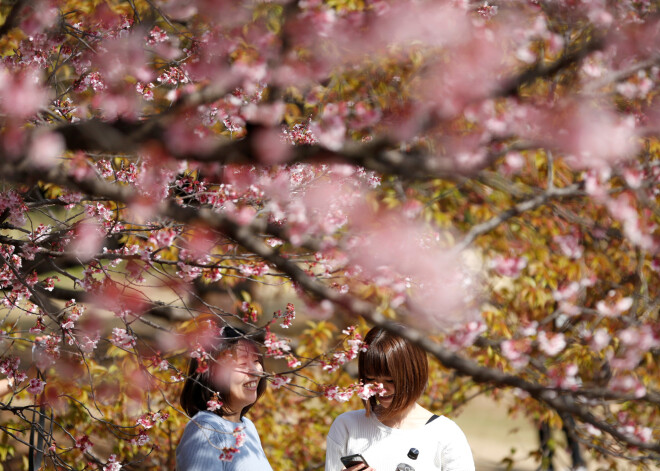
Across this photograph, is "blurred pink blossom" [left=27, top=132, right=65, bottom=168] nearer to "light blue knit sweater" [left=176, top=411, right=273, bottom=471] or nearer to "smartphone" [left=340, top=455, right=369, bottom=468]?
"light blue knit sweater" [left=176, top=411, right=273, bottom=471]

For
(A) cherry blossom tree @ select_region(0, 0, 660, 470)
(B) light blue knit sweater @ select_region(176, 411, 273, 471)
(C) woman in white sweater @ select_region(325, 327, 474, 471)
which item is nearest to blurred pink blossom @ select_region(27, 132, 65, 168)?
(A) cherry blossom tree @ select_region(0, 0, 660, 470)

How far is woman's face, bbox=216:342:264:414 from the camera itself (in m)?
2.79

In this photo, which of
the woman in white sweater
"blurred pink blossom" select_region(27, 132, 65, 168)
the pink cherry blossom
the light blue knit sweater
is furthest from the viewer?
the pink cherry blossom

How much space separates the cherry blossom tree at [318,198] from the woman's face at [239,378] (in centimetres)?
9

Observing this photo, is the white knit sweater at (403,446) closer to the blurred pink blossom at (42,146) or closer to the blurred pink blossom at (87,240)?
the blurred pink blossom at (87,240)

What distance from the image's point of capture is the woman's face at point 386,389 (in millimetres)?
2793

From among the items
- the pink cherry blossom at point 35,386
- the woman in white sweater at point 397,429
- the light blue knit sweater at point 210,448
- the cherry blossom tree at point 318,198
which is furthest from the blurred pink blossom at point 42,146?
the pink cherry blossom at point 35,386

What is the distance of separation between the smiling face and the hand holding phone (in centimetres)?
47

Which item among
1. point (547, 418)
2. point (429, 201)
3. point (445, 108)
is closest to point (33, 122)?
point (445, 108)

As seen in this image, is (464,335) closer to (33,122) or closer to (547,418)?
(33,122)

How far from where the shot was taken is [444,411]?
5.38 metres

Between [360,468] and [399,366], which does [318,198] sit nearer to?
[399,366]

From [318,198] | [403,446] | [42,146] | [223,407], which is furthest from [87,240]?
[403,446]

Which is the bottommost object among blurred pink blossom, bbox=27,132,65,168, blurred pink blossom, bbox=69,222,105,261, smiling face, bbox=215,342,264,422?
smiling face, bbox=215,342,264,422
